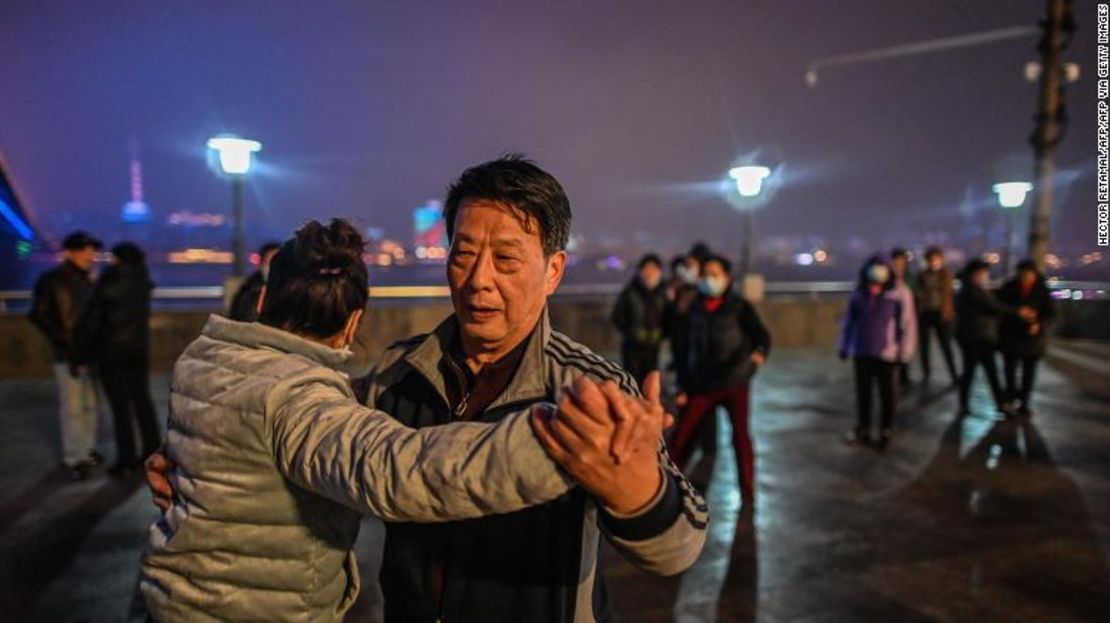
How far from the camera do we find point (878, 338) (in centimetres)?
640

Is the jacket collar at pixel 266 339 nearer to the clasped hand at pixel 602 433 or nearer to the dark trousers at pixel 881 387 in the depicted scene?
the clasped hand at pixel 602 433

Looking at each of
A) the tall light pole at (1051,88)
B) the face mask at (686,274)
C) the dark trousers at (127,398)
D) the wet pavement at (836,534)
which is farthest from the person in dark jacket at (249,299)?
the tall light pole at (1051,88)

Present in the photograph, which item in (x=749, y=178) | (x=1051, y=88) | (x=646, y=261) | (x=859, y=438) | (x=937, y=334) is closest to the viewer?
(x=859, y=438)

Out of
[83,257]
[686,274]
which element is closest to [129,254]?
[83,257]

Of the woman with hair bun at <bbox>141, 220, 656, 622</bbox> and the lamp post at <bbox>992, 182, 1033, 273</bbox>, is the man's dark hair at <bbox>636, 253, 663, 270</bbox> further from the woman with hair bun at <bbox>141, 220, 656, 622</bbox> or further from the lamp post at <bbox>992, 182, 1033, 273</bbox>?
the lamp post at <bbox>992, 182, 1033, 273</bbox>

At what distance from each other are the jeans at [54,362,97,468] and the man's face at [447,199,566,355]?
5385 mm

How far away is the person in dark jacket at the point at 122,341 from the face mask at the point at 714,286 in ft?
14.4

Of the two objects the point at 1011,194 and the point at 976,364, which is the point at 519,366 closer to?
the point at 976,364

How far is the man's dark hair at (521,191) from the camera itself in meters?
1.53

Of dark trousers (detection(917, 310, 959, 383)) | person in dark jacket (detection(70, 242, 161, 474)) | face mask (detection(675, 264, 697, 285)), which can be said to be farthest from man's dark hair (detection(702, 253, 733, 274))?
dark trousers (detection(917, 310, 959, 383))

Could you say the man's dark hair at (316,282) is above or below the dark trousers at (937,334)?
above

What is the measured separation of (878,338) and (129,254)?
6.44 meters

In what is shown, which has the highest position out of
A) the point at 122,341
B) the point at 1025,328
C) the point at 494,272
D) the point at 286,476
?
the point at 494,272

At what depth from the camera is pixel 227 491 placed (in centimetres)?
136
